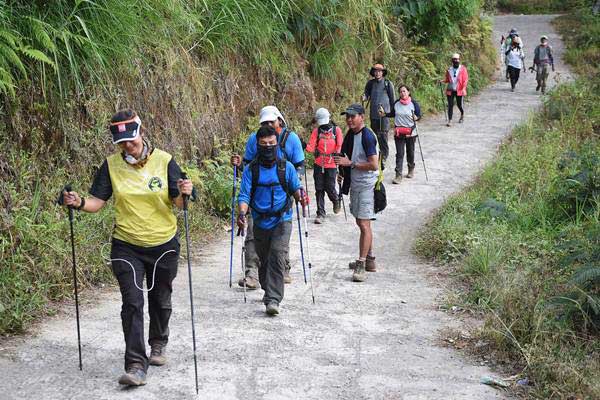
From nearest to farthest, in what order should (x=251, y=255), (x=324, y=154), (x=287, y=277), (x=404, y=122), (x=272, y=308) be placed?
(x=272, y=308)
(x=251, y=255)
(x=287, y=277)
(x=324, y=154)
(x=404, y=122)

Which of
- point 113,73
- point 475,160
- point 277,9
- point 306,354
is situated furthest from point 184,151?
point 475,160

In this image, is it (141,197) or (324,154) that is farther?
(324,154)

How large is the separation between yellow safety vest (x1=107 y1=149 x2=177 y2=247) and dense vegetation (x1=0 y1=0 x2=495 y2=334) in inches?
67.4

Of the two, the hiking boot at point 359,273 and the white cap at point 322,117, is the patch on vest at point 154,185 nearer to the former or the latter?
the hiking boot at point 359,273

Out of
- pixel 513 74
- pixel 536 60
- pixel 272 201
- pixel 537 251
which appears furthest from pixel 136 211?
pixel 513 74

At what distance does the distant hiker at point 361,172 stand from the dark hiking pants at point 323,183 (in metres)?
2.79

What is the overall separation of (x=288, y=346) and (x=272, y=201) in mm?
1515

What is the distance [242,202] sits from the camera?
8070mm

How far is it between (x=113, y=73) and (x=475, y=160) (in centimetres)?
939

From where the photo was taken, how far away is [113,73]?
1030 centimetres

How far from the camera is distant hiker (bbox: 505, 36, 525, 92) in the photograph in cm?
2616

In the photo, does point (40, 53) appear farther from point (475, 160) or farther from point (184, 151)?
point (475, 160)

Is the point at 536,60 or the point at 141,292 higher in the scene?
the point at 536,60

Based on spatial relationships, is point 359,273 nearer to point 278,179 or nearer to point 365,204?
point 365,204
